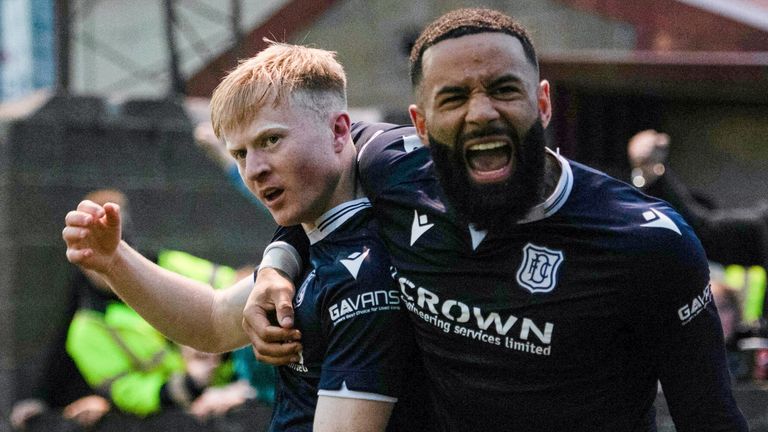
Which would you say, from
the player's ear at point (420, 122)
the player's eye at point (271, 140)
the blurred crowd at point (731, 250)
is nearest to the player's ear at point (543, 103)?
the player's ear at point (420, 122)

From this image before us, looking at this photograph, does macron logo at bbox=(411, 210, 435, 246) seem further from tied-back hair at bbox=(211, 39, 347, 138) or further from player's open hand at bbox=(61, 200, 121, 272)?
player's open hand at bbox=(61, 200, 121, 272)

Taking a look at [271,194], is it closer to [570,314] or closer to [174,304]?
[174,304]

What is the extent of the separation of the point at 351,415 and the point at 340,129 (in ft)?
2.46

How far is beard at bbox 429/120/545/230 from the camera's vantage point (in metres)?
2.95

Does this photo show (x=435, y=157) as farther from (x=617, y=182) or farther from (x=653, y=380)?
(x=653, y=380)

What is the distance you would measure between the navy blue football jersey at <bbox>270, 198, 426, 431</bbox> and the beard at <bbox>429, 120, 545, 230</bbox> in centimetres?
33

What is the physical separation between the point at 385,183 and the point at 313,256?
0.28 metres

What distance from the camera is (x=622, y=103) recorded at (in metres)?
8.74

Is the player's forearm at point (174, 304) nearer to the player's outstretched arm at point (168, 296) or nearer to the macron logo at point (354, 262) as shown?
the player's outstretched arm at point (168, 296)

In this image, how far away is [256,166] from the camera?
3.24m

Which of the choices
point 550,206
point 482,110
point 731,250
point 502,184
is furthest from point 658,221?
point 731,250

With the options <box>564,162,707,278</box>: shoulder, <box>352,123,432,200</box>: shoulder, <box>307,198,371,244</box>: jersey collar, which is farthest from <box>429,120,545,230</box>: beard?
<box>307,198,371,244</box>: jersey collar

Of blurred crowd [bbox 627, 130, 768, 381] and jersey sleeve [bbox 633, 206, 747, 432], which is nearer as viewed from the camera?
jersey sleeve [bbox 633, 206, 747, 432]

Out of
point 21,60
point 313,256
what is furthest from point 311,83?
point 21,60
